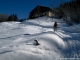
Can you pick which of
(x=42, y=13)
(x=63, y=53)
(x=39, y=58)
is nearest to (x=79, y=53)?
(x=63, y=53)

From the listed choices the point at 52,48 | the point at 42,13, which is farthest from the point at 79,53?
the point at 42,13

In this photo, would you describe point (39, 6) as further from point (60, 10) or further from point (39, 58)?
point (39, 58)

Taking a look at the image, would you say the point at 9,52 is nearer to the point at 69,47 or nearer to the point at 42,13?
the point at 69,47

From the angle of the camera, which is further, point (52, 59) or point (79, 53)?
point (79, 53)

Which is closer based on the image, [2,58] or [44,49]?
[2,58]

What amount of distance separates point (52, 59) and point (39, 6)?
151 ft

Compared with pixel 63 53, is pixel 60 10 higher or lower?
higher

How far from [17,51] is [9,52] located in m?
0.55

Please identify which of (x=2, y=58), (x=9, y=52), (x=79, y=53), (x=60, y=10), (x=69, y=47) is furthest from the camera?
(x=60, y=10)

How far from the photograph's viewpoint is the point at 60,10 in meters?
46.8

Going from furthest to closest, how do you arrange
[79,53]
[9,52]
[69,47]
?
[69,47] → [79,53] → [9,52]

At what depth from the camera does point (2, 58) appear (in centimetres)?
902

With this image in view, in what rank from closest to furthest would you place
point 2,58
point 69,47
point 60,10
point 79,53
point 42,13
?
1. point 2,58
2. point 79,53
3. point 69,47
4. point 60,10
5. point 42,13

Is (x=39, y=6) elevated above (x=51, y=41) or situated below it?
above
